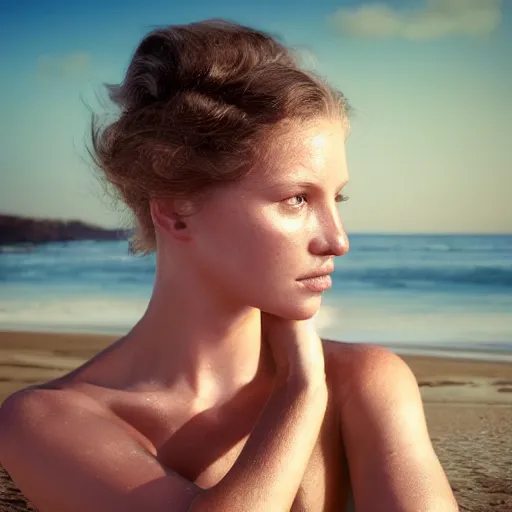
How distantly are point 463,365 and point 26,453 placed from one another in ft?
22.2

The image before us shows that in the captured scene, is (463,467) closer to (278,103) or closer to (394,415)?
(394,415)

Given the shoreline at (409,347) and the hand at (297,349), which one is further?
the shoreline at (409,347)

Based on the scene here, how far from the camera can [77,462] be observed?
1.72 metres

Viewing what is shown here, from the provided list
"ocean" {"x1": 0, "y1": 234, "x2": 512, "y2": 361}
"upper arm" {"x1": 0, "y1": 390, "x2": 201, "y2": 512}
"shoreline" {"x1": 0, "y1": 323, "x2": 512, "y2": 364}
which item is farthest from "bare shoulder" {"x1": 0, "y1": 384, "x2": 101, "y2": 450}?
"ocean" {"x1": 0, "y1": 234, "x2": 512, "y2": 361}

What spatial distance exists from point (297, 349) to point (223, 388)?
0.66 ft

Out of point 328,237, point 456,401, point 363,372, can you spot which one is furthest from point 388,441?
point 456,401

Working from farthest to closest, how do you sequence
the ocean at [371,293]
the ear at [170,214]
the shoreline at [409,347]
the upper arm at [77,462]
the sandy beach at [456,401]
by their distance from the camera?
the ocean at [371,293], the shoreline at [409,347], the sandy beach at [456,401], the ear at [170,214], the upper arm at [77,462]

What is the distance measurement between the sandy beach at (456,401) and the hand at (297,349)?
2.31m

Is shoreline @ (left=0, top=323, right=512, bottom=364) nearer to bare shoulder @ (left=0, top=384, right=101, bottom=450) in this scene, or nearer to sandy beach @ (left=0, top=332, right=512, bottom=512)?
sandy beach @ (left=0, top=332, right=512, bottom=512)

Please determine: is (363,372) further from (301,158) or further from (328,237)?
(301,158)

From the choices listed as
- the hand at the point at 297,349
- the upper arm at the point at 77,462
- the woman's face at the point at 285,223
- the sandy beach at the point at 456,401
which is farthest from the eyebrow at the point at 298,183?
the sandy beach at the point at 456,401

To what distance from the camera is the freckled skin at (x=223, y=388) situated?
176 cm

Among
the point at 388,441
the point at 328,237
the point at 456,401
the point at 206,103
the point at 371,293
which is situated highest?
the point at 206,103

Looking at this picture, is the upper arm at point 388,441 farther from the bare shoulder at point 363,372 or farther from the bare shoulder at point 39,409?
the bare shoulder at point 39,409
